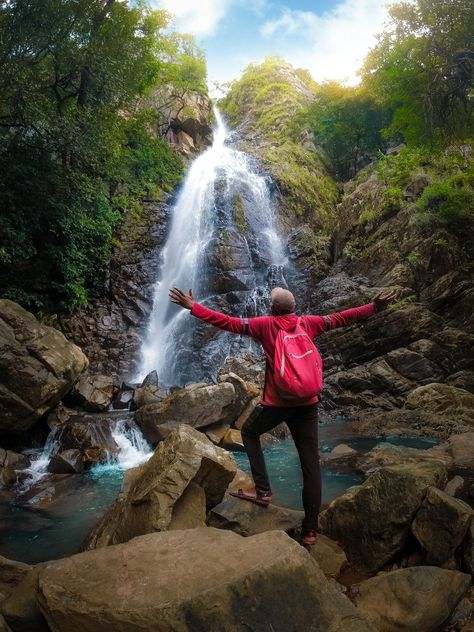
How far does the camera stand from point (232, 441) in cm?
997

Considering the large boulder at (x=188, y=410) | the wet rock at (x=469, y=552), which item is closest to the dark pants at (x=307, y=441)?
the wet rock at (x=469, y=552)

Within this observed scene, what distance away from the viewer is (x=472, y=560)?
316cm

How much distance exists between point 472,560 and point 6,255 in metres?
13.1

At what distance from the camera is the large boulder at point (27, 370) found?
356 inches

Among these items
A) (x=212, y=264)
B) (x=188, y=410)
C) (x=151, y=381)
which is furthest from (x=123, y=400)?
(x=212, y=264)

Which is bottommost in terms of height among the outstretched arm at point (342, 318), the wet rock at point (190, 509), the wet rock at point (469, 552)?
the wet rock at point (469, 552)

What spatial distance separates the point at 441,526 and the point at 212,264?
15971mm

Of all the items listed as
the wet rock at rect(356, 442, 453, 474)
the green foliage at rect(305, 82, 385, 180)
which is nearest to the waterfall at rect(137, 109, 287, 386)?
the green foliage at rect(305, 82, 385, 180)

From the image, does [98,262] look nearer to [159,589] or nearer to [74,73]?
[74,73]

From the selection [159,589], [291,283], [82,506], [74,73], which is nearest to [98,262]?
[74,73]

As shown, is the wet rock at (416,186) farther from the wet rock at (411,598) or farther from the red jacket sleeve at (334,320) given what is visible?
the wet rock at (411,598)

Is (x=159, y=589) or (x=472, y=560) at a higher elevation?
(x=159, y=589)

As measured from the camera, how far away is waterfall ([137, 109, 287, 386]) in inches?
630

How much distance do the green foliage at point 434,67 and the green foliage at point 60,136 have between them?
30.9 ft
